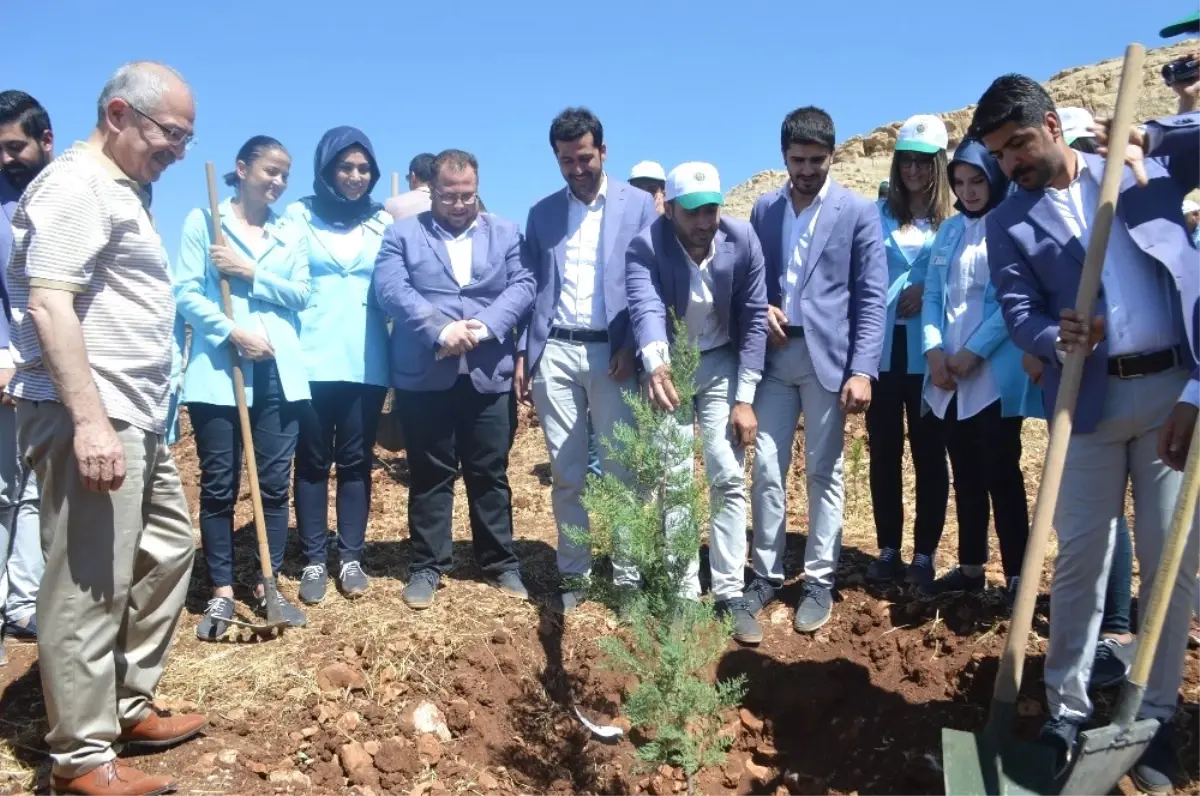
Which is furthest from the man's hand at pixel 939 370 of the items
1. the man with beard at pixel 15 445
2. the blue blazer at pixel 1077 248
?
the man with beard at pixel 15 445

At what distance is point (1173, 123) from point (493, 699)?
3372 millimetres

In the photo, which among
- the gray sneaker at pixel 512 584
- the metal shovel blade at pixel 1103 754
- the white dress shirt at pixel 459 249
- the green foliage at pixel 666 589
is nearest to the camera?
the metal shovel blade at pixel 1103 754

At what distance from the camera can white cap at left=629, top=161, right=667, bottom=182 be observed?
24.5 feet

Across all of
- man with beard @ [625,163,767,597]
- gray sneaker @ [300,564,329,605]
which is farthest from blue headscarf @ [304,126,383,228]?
gray sneaker @ [300,564,329,605]

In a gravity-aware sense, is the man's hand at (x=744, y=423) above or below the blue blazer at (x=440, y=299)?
below

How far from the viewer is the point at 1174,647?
3086mm

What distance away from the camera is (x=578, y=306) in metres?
4.67

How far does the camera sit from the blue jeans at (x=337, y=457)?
189 inches

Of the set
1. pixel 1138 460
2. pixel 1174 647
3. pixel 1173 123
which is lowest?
pixel 1174 647

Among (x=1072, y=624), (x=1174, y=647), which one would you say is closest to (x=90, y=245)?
(x=1072, y=624)

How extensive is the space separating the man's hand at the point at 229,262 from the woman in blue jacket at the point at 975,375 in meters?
3.25

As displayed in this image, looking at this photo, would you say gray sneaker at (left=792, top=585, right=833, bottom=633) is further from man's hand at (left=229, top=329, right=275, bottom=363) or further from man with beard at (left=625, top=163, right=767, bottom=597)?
man's hand at (left=229, top=329, right=275, bottom=363)

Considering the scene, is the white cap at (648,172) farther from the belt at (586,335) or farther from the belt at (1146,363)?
the belt at (1146,363)

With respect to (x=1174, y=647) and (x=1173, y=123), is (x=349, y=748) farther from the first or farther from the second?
(x=1173, y=123)
